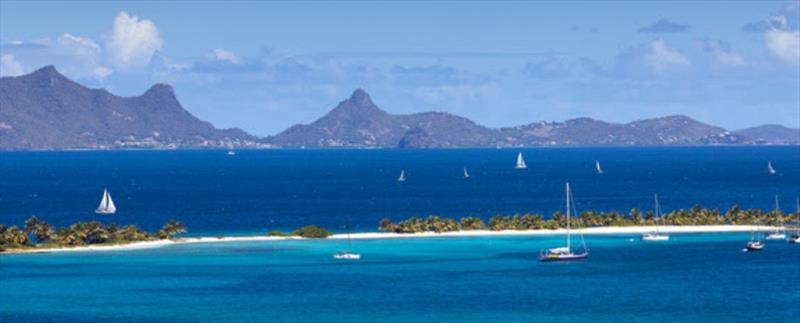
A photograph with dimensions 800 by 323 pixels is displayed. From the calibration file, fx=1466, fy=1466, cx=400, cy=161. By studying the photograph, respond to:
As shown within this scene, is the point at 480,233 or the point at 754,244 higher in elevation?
the point at 480,233

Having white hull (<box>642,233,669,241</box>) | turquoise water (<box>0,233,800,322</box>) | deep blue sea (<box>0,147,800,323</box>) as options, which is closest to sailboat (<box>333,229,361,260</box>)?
deep blue sea (<box>0,147,800,323</box>)

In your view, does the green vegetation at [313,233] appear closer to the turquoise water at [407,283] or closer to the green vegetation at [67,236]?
the turquoise water at [407,283]

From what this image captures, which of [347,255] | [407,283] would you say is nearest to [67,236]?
[347,255]

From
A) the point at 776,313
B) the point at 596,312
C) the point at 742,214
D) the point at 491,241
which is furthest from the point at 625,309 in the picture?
the point at 742,214

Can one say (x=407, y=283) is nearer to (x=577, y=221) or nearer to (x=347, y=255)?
(x=347, y=255)

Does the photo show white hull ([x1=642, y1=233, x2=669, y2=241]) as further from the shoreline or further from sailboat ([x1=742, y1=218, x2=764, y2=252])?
→ sailboat ([x1=742, y1=218, x2=764, y2=252])

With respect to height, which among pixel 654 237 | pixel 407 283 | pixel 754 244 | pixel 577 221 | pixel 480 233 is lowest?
pixel 407 283
